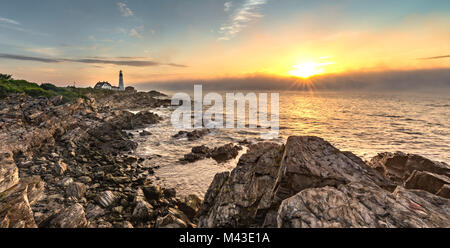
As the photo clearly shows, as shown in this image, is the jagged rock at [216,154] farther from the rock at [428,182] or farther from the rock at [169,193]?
the rock at [428,182]

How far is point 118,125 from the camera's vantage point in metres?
30.2

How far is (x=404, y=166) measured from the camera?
1267 centimetres

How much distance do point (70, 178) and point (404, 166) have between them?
2405cm

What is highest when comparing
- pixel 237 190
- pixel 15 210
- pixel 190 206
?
pixel 15 210

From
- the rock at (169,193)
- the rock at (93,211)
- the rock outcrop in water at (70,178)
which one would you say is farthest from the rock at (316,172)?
the rock at (93,211)

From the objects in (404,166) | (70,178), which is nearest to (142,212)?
(70,178)

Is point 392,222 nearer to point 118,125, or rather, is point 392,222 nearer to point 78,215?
point 78,215

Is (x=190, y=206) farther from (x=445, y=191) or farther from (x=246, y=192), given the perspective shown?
(x=445, y=191)

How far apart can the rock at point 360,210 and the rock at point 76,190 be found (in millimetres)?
12251

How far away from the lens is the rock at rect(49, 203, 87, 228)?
7.42m

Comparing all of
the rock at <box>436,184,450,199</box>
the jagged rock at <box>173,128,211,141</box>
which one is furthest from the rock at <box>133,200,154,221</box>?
the jagged rock at <box>173,128,211,141</box>

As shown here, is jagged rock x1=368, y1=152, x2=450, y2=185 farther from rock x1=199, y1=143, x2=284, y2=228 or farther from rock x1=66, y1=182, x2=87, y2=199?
rock x1=66, y1=182, x2=87, y2=199
